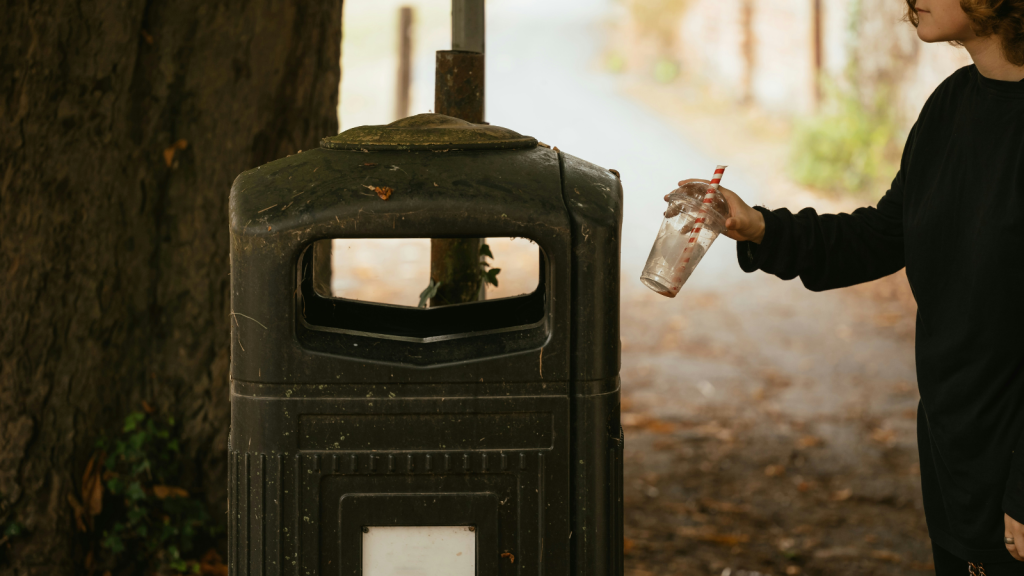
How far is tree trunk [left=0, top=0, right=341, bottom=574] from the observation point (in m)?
2.59

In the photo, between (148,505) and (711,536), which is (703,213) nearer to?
(148,505)

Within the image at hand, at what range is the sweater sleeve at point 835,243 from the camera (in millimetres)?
1920

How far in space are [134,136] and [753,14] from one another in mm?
12968

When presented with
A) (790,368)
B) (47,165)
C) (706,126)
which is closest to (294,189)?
(47,165)

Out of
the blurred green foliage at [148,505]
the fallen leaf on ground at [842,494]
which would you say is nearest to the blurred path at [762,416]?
the fallen leaf on ground at [842,494]

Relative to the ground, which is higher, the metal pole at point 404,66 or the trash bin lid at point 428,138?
the metal pole at point 404,66

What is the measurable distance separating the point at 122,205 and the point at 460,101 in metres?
1.14

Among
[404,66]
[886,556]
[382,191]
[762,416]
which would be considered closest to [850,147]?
[404,66]

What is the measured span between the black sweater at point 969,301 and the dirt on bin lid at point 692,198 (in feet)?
1.08

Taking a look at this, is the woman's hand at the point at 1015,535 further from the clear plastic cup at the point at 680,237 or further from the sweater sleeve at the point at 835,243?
the clear plastic cup at the point at 680,237

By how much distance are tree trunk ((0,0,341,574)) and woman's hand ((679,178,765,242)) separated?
5.13 feet

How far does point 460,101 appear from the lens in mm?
2252

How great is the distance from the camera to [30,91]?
2.55m

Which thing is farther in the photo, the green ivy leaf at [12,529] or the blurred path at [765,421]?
the blurred path at [765,421]
